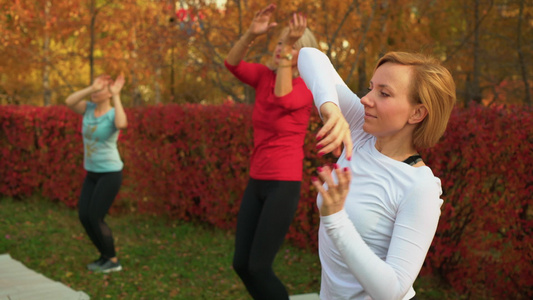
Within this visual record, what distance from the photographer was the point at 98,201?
531 centimetres

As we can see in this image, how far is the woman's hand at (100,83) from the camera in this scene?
5.34m

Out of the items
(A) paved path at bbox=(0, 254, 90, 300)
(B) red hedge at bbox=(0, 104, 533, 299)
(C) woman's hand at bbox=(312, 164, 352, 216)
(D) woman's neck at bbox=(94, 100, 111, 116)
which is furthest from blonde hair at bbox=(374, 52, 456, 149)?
(D) woman's neck at bbox=(94, 100, 111, 116)

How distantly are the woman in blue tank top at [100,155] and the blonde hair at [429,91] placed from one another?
4108 millimetres

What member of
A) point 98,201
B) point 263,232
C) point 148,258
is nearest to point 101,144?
point 98,201

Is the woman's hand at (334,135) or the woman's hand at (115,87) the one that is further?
the woman's hand at (115,87)

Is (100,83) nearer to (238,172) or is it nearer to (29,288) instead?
(29,288)

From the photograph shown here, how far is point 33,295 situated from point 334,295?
3.63 m

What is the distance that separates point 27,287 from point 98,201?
40.8 inches

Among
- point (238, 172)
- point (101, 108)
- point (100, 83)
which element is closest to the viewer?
point (100, 83)

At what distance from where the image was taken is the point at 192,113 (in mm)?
7684

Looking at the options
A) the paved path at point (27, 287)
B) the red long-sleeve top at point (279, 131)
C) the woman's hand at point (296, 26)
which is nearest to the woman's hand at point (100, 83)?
the paved path at point (27, 287)

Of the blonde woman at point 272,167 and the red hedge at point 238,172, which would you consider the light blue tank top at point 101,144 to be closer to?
the red hedge at point 238,172

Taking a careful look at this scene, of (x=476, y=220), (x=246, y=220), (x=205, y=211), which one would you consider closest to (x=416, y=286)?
(x=476, y=220)

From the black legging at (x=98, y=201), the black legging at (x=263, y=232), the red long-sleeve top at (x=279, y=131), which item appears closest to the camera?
the black legging at (x=263, y=232)
